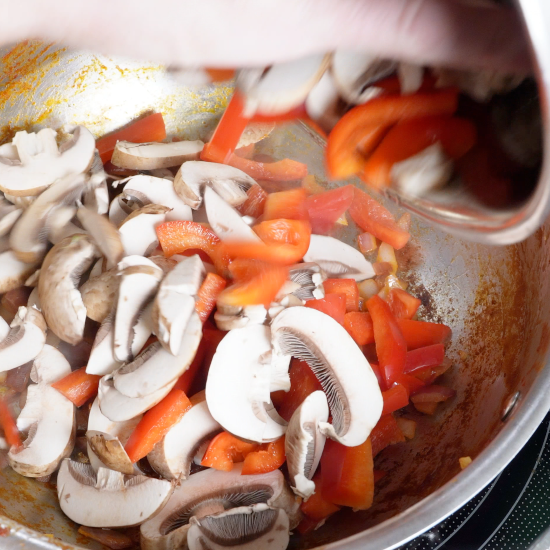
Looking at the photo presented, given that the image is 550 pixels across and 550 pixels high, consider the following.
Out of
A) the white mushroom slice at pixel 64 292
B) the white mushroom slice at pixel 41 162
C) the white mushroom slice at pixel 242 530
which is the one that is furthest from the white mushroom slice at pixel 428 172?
the white mushroom slice at pixel 41 162

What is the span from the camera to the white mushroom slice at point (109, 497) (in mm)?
1606

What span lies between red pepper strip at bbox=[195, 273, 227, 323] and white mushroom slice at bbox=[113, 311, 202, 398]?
17cm

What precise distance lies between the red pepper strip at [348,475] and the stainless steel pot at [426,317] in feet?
0.25

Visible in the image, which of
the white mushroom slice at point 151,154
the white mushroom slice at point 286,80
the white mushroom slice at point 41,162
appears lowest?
the white mushroom slice at point 151,154

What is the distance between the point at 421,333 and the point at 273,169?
1089 mm

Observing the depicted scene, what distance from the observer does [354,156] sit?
1.45m

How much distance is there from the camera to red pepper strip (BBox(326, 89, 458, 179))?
1301mm

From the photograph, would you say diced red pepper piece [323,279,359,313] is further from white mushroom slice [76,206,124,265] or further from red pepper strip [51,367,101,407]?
red pepper strip [51,367,101,407]

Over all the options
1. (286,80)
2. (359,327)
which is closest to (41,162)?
(286,80)

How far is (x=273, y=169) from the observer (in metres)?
2.51

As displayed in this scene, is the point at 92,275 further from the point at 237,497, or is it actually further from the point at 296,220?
the point at 237,497

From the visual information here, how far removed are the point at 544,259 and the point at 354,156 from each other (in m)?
0.81

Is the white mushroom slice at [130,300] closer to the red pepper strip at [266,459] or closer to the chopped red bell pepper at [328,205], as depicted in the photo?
the red pepper strip at [266,459]

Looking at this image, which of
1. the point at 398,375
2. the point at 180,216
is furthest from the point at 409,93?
the point at 180,216
